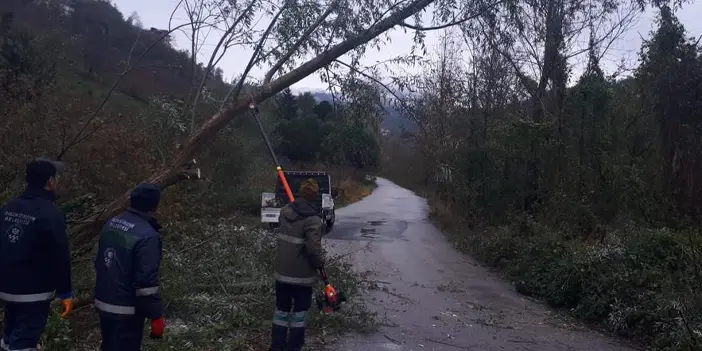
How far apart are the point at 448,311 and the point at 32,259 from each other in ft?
23.6

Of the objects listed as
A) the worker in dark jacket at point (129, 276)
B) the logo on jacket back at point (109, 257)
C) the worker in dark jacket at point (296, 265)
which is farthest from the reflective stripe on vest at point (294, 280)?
the logo on jacket back at point (109, 257)

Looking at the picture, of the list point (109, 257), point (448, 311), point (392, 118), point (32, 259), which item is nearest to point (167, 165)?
point (392, 118)

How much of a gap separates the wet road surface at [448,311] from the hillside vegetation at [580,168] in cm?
76

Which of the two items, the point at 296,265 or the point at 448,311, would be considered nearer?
the point at 296,265

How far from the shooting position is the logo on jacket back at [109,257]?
514cm

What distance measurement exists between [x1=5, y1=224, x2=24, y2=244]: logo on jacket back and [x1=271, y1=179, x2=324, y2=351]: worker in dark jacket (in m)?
2.55

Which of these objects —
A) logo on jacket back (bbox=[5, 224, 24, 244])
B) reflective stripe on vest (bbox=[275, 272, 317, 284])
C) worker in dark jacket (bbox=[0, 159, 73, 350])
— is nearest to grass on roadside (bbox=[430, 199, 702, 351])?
reflective stripe on vest (bbox=[275, 272, 317, 284])

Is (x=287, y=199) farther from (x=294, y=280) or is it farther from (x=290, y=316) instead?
(x=294, y=280)

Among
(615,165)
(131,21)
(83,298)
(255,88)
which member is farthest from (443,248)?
(131,21)

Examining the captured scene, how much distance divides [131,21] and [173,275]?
2405cm

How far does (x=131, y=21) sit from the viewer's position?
3053cm

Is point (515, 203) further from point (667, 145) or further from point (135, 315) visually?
point (135, 315)

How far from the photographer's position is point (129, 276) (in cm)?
510

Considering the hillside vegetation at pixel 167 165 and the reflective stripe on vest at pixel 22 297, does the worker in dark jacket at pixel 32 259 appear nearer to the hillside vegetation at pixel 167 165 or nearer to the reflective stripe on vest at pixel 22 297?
the reflective stripe on vest at pixel 22 297
